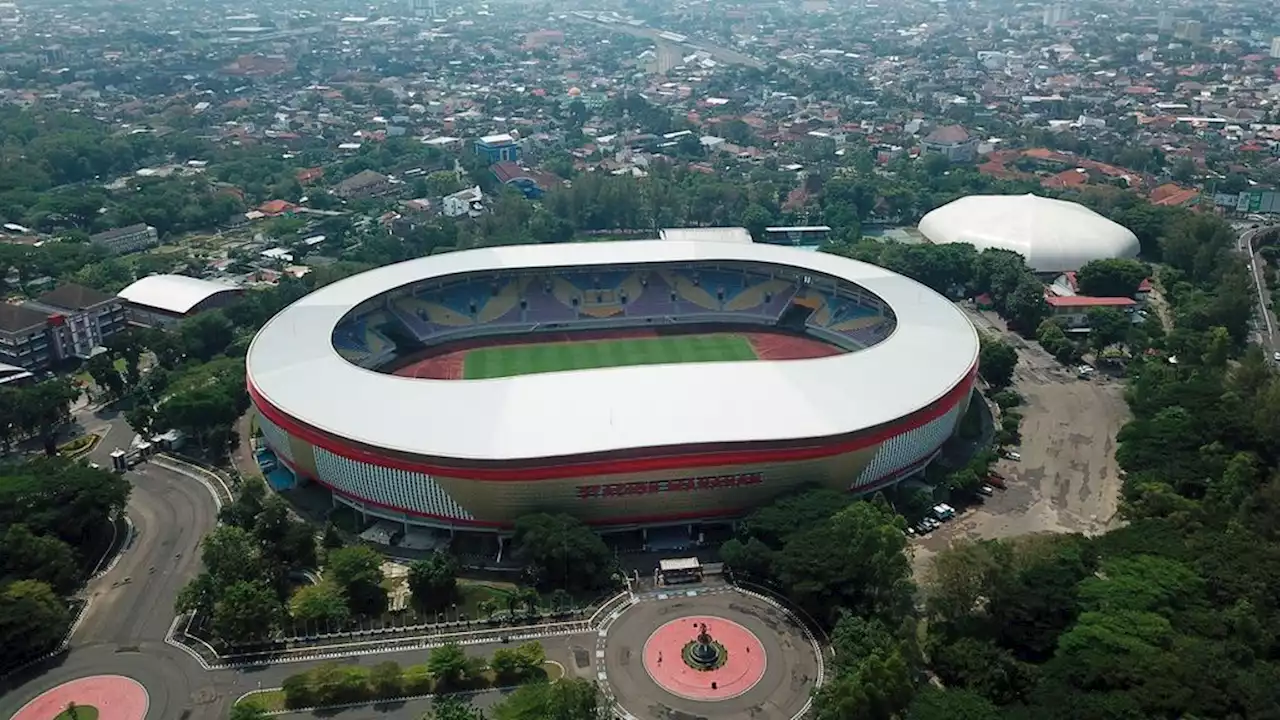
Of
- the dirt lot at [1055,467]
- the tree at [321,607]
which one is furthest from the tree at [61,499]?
the dirt lot at [1055,467]

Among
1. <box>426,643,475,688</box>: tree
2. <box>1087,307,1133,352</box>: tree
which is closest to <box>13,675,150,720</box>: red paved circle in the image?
<box>426,643,475,688</box>: tree

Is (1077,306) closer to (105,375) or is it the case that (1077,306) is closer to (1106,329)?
(1106,329)

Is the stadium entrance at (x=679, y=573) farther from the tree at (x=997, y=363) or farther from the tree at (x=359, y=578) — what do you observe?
the tree at (x=997, y=363)

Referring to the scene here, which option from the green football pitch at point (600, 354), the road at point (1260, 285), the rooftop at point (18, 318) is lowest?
the green football pitch at point (600, 354)

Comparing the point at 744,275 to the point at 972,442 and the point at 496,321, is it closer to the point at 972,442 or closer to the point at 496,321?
the point at 496,321

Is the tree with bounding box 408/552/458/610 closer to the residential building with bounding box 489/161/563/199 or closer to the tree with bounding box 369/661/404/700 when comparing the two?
the tree with bounding box 369/661/404/700

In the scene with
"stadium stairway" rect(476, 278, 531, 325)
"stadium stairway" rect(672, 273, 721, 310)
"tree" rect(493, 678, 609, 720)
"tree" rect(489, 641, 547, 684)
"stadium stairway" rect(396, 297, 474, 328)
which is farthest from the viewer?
"stadium stairway" rect(672, 273, 721, 310)
